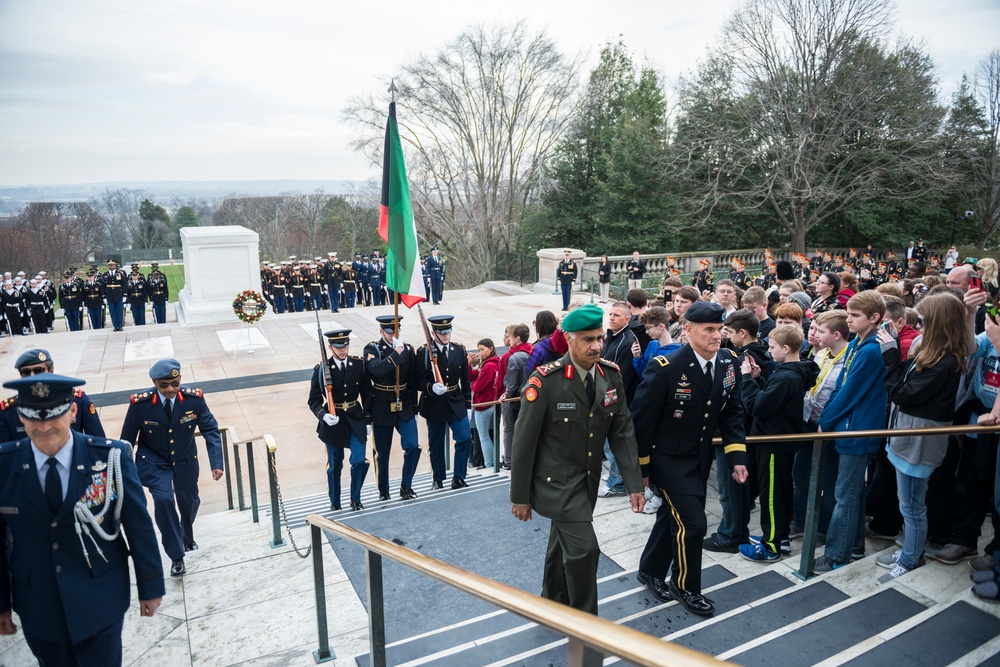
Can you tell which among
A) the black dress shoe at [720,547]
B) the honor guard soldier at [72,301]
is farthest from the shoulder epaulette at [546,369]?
the honor guard soldier at [72,301]

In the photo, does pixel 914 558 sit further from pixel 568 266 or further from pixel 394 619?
pixel 568 266

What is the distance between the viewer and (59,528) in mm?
3055

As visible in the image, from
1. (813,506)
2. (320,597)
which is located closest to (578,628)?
(320,597)

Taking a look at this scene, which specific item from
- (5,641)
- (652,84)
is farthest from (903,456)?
(652,84)

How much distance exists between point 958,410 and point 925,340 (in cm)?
53

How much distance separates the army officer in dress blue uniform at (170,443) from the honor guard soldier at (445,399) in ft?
7.05

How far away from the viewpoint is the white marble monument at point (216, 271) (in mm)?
19031

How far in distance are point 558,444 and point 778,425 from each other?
71.8 inches

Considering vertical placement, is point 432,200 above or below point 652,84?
below

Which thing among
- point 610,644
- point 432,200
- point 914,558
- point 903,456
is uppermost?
point 432,200

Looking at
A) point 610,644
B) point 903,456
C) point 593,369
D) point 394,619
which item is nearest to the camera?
point 610,644

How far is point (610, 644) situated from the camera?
1.43m

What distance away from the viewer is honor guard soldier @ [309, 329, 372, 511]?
674cm

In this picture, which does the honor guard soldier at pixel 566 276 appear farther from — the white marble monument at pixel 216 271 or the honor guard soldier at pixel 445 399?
the honor guard soldier at pixel 445 399
